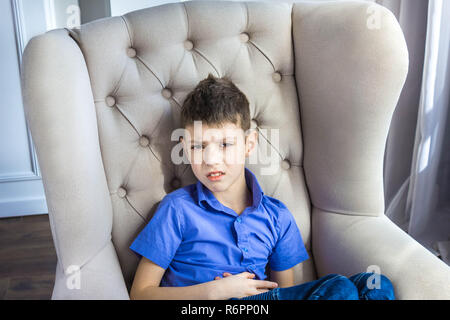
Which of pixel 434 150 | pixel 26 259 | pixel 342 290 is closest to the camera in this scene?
pixel 342 290

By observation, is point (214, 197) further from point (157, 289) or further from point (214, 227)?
point (157, 289)

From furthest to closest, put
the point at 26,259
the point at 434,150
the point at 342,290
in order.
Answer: the point at 26,259 < the point at 434,150 < the point at 342,290

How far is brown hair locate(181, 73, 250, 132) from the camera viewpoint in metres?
0.97

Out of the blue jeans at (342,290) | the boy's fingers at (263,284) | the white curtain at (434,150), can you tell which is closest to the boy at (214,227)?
the boy's fingers at (263,284)

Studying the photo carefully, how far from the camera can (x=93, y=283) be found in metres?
0.86

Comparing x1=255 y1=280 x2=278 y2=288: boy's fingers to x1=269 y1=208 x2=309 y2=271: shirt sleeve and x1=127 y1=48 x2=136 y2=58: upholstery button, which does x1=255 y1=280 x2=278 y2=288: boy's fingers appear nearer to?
x1=269 y1=208 x2=309 y2=271: shirt sleeve

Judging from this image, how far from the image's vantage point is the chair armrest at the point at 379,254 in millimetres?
840

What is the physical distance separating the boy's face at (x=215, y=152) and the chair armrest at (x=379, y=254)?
326mm

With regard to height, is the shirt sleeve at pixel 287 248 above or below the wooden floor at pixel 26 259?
above

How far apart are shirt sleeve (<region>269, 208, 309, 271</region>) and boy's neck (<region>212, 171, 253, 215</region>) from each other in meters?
0.11

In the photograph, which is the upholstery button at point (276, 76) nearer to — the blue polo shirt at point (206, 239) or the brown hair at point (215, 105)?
the brown hair at point (215, 105)

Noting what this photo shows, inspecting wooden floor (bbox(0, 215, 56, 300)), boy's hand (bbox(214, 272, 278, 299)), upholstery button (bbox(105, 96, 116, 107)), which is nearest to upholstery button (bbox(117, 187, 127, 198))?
upholstery button (bbox(105, 96, 116, 107))

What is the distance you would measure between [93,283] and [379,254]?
2.06 feet

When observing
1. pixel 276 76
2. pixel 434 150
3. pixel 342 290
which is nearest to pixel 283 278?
pixel 342 290
